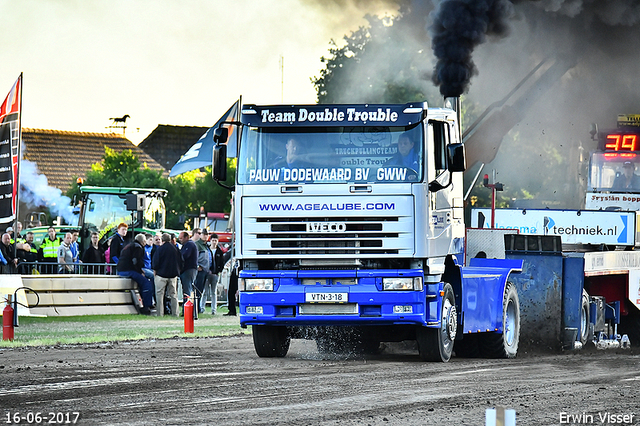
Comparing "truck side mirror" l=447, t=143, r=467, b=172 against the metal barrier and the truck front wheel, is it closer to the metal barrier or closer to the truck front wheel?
the truck front wheel

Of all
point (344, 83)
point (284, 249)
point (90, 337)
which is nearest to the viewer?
point (284, 249)

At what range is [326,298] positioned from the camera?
1347cm

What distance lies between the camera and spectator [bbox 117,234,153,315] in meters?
23.5

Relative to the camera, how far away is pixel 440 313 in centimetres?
1365

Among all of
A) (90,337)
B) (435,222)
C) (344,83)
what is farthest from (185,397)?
(344,83)

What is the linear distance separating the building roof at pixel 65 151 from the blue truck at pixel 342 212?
72505 millimetres

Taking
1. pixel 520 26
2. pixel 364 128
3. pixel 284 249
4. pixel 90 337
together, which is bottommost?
pixel 90 337

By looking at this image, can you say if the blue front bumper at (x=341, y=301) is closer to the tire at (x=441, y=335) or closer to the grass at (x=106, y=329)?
the tire at (x=441, y=335)

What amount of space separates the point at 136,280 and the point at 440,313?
11311 millimetres

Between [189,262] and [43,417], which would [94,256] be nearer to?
[189,262]

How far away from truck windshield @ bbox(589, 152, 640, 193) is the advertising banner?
777 cm

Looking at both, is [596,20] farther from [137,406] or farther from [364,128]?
[137,406]

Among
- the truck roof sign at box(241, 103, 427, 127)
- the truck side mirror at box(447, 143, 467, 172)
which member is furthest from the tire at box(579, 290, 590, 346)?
the truck roof sign at box(241, 103, 427, 127)

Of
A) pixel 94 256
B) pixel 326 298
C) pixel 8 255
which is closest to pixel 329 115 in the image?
pixel 326 298
